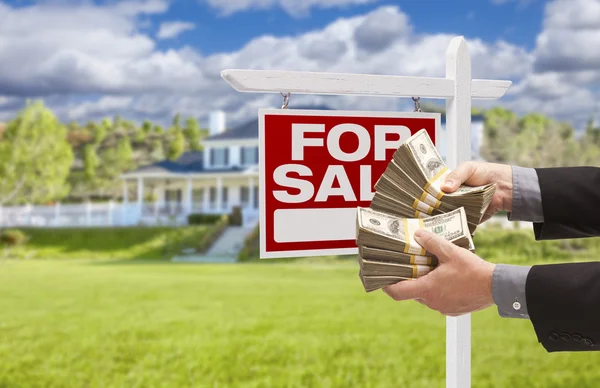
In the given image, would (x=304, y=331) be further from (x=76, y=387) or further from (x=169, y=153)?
(x=169, y=153)

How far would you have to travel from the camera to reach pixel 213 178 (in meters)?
26.9

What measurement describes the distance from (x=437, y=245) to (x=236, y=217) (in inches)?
887

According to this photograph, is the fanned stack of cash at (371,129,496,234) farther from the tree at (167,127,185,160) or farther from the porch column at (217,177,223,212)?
the tree at (167,127,185,160)

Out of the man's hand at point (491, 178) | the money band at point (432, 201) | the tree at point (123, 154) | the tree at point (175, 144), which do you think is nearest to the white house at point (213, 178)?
the tree at point (123, 154)

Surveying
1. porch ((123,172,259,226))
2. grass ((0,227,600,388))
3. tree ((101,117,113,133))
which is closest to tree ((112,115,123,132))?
tree ((101,117,113,133))

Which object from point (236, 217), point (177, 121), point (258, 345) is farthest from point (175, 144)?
point (258, 345)

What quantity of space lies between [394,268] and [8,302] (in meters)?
9.38

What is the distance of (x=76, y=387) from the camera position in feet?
16.8

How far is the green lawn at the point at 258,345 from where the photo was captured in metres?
5.15

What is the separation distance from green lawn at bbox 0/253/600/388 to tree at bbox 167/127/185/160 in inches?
1168

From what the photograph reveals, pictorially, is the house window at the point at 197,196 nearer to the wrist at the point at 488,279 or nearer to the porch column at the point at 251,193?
the porch column at the point at 251,193

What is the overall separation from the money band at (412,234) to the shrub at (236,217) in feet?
72.3

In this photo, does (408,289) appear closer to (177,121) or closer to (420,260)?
(420,260)

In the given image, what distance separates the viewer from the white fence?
24.8 metres
